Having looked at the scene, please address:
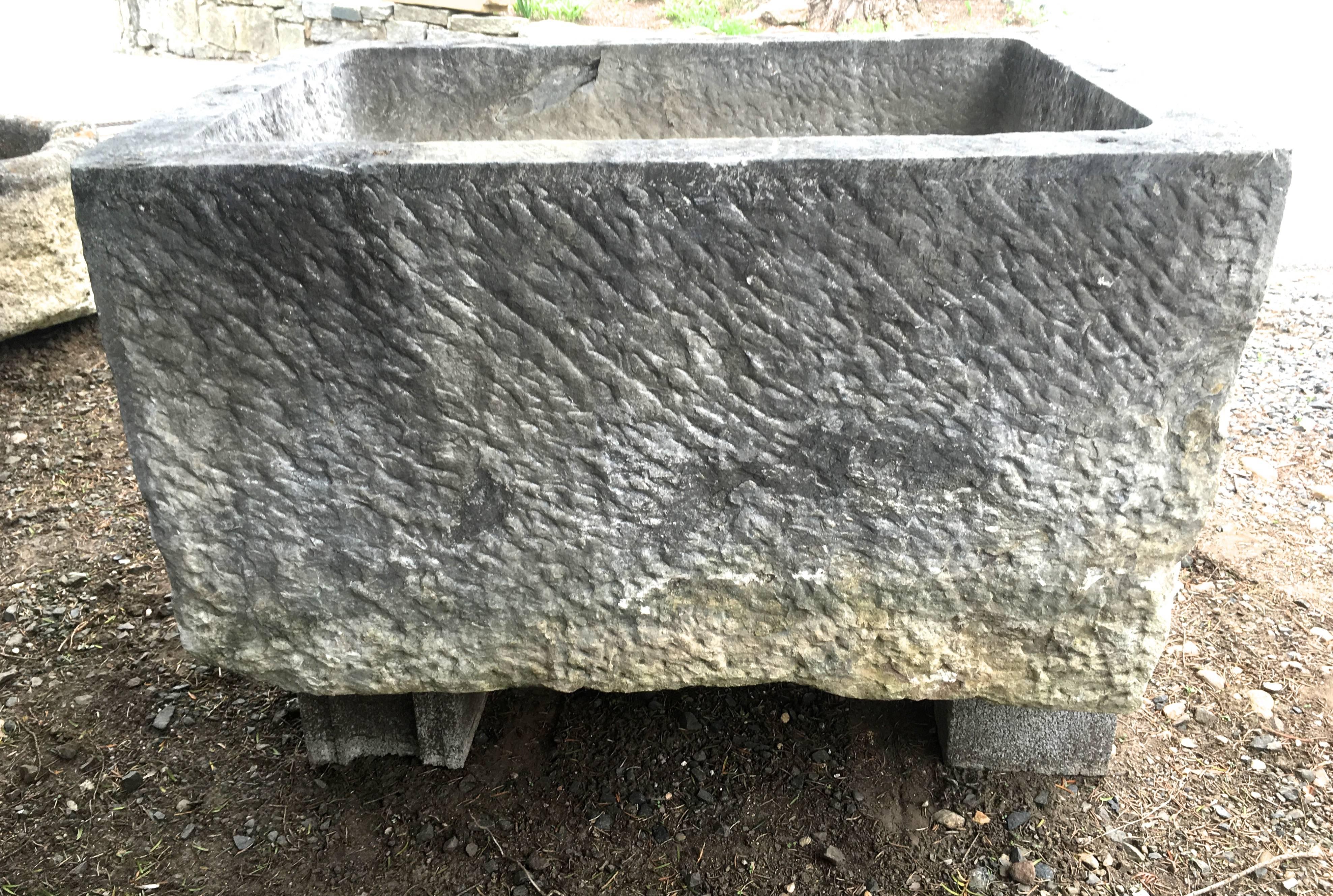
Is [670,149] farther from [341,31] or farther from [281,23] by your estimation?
[281,23]

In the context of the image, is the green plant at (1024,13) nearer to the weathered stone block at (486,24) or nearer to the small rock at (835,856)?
the weathered stone block at (486,24)

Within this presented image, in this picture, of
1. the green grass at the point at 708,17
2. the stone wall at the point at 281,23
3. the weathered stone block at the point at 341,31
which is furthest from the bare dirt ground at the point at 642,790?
the weathered stone block at the point at 341,31

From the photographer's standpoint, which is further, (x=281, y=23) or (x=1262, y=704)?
(x=281, y=23)

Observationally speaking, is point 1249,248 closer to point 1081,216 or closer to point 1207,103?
point 1081,216

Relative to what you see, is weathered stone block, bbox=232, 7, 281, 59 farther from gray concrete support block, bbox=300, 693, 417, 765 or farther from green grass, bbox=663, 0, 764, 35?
gray concrete support block, bbox=300, 693, 417, 765

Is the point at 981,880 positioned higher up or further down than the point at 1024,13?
further down

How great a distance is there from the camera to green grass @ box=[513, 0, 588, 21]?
22.5 ft

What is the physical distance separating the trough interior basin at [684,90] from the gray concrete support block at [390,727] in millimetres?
1166

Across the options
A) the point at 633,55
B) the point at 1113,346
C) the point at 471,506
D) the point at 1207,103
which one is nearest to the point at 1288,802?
the point at 1113,346

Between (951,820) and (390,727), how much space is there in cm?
99

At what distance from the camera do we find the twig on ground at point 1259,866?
168 centimetres

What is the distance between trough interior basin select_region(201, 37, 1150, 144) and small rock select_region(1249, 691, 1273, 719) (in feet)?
4.10

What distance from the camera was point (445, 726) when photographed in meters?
1.84

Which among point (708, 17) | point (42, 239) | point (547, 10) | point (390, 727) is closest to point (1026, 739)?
point (390, 727)
